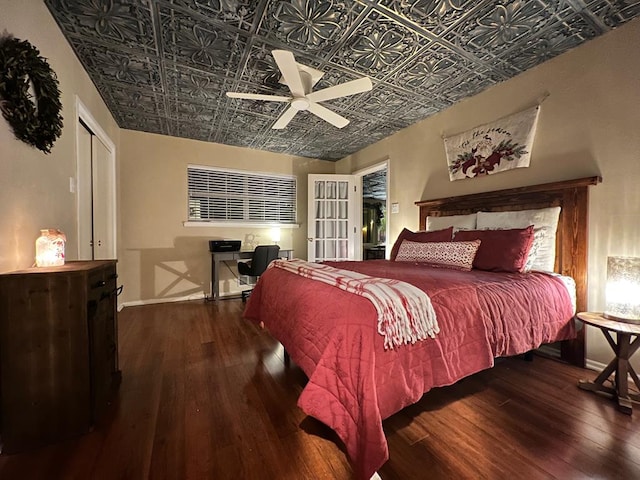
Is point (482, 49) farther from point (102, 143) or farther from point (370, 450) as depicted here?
point (102, 143)

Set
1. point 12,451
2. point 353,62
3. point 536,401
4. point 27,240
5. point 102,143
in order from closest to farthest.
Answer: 1. point 12,451
2. point 27,240
3. point 536,401
4. point 353,62
5. point 102,143

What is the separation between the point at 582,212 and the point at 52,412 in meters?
3.58

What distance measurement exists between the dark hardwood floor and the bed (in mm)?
267

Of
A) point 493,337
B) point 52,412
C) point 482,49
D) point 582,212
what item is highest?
point 482,49

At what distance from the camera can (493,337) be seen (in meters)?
1.54

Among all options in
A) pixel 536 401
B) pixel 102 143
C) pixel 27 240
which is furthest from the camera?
pixel 102 143

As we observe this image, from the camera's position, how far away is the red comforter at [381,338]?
3.52 ft

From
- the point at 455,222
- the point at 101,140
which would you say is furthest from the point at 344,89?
the point at 101,140

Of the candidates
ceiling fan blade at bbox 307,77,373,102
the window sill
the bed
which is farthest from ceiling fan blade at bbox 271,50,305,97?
the window sill

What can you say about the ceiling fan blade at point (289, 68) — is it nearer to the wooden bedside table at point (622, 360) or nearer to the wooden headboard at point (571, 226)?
the wooden headboard at point (571, 226)

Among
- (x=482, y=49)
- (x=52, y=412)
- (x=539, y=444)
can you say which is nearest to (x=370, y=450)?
(x=539, y=444)

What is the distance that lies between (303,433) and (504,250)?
6.41 ft

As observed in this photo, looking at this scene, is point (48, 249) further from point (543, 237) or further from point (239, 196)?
point (543, 237)

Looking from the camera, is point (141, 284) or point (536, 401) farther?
point (141, 284)
